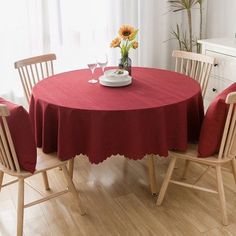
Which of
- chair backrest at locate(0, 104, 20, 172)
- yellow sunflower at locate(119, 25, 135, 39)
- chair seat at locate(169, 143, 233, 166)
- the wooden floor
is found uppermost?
yellow sunflower at locate(119, 25, 135, 39)

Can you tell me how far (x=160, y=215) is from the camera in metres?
2.45

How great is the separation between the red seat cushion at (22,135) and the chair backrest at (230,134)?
3.74 ft

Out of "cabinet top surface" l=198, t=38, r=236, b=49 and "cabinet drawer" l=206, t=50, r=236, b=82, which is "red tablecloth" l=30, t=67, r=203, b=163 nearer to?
"cabinet drawer" l=206, t=50, r=236, b=82

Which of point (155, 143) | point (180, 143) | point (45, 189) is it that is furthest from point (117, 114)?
point (45, 189)

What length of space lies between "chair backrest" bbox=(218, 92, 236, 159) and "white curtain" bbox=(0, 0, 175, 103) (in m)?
2.05

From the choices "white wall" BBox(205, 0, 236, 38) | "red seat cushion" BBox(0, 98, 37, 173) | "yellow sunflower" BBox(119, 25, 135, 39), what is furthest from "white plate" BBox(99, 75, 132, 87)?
"white wall" BBox(205, 0, 236, 38)

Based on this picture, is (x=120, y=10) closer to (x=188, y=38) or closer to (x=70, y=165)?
(x=188, y=38)

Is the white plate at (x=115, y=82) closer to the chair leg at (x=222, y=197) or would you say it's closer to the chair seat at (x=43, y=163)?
the chair seat at (x=43, y=163)

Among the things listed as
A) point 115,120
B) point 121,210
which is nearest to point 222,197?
point 121,210

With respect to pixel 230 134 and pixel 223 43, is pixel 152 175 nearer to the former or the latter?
pixel 230 134

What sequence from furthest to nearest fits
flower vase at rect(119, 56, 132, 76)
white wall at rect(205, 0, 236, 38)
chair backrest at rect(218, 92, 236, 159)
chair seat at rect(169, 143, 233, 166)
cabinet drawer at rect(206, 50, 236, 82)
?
white wall at rect(205, 0, 236, 38)
cabinet drawer at rect(206, 50, 236, 82)
flower vase at rect(119, 56, 132, 76)
chair seat at rect(169, 143, 233, 166)
chair backrest at rect(218, 92, 236, 159)

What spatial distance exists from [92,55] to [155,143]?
1.93 m

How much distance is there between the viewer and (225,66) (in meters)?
3.24

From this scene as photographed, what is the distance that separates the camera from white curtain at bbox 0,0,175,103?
3.51 meters
